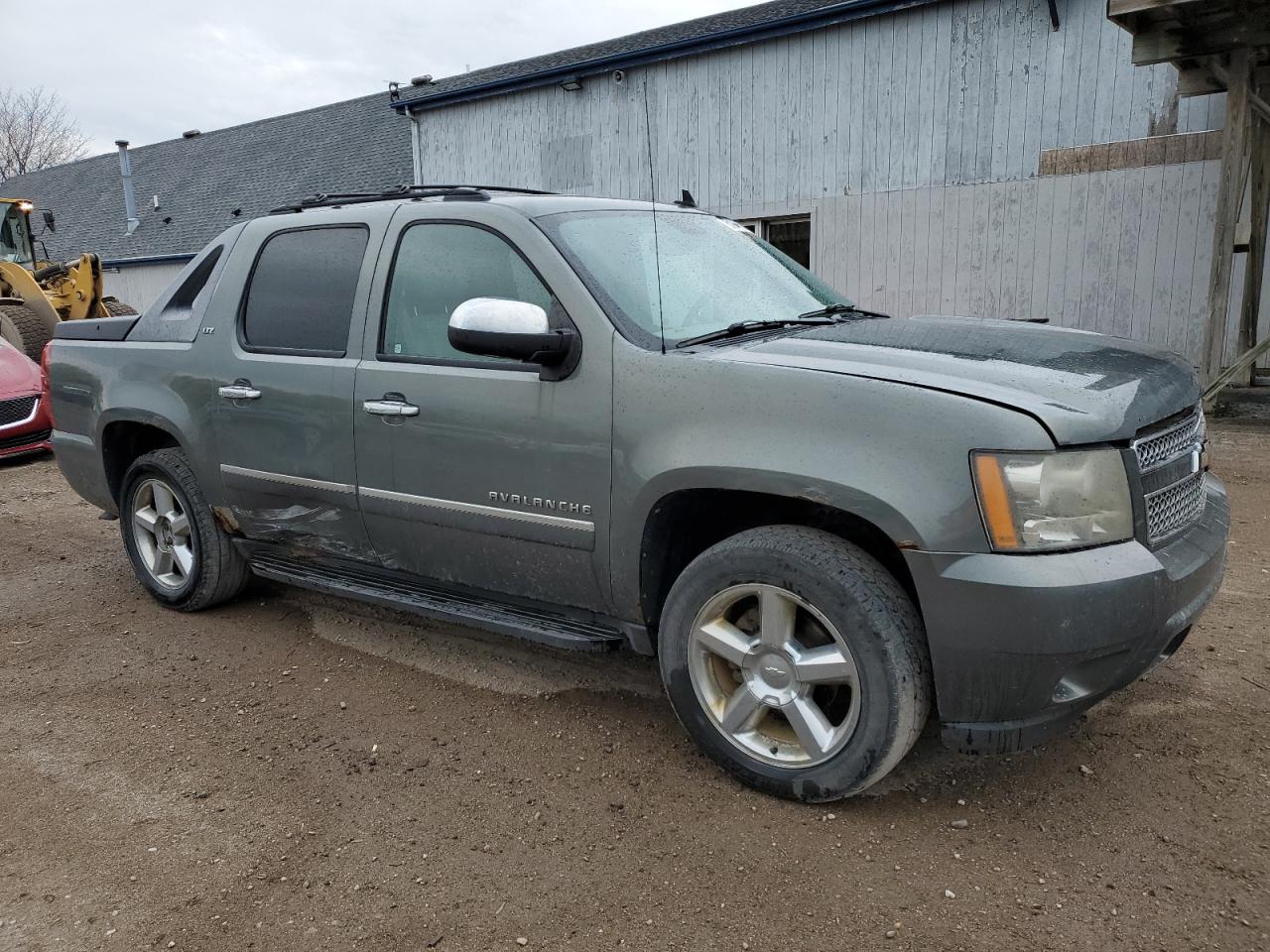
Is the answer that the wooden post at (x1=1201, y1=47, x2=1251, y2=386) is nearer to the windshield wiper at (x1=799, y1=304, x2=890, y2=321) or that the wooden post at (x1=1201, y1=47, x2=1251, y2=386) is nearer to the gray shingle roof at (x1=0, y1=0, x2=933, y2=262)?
the windshield wiper at (x1=799, y1=304, x2=890, y2=321)

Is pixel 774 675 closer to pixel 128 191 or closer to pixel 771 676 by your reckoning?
pixel 771 676

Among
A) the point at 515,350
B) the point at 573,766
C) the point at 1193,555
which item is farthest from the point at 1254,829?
the point at 515,350

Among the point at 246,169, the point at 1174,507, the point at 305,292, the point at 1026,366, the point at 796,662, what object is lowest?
the point at 796,662

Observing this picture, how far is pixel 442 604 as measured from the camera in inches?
137

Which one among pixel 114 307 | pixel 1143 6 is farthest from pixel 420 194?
pixel 114 307

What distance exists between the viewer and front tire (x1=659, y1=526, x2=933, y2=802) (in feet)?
8.21

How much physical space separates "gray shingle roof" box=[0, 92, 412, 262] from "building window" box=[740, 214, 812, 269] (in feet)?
36.7

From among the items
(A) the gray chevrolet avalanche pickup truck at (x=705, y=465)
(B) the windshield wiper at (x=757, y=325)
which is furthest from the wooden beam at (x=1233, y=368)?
(B) the windshield wiper at (x=757, y=325)

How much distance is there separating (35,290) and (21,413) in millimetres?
4209

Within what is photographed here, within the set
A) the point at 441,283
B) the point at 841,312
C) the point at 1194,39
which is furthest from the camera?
the point at 1194,39

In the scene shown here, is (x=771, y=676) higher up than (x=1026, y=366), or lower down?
lower down

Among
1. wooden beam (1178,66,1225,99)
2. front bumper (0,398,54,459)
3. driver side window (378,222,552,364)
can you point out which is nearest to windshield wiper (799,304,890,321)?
driver side window (378,222,552,364)

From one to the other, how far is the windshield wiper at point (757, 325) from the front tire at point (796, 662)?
67cm

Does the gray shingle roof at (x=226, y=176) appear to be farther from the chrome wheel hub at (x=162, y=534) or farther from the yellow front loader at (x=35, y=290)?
the chrome wheel hub at (x=162, y=534)
